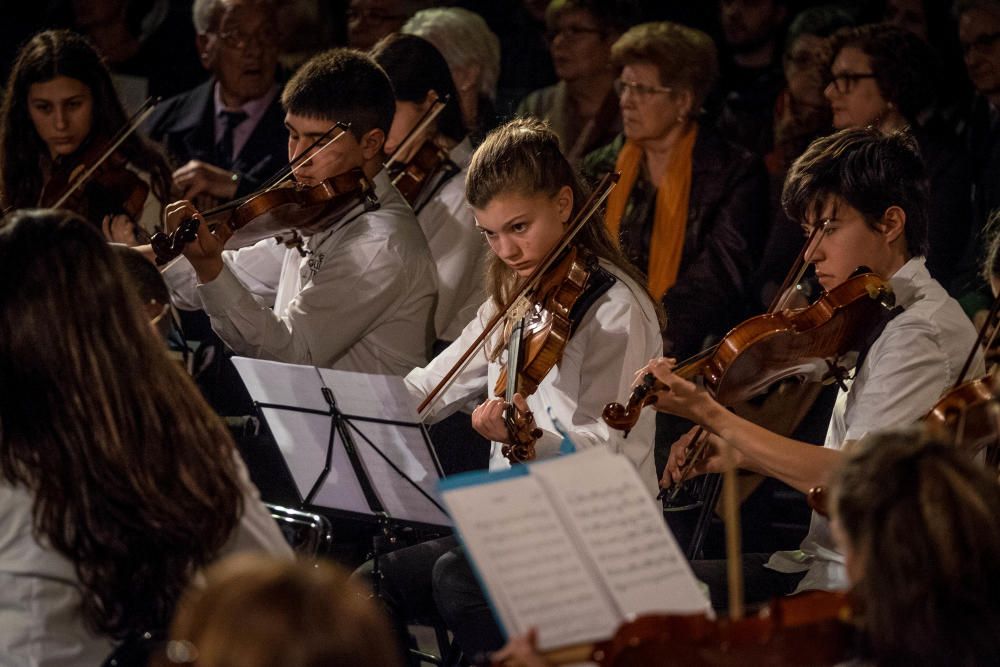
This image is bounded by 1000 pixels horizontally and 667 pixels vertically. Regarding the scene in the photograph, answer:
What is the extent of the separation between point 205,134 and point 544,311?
2.89 meters

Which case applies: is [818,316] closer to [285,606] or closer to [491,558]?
[491,558]

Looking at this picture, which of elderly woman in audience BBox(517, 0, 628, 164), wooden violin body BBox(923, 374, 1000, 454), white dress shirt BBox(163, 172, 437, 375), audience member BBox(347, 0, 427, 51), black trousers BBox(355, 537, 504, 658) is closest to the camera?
wooden violin body BBox(923, 374, 1000, 454)

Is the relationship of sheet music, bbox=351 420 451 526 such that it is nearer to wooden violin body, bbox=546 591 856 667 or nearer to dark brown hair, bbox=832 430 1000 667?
wooden violin body, bbox=546 591 856 667

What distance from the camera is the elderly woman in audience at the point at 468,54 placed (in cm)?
496

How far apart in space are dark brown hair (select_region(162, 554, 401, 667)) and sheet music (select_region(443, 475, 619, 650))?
0.34 meters

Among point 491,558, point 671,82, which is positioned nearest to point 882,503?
point 491,558

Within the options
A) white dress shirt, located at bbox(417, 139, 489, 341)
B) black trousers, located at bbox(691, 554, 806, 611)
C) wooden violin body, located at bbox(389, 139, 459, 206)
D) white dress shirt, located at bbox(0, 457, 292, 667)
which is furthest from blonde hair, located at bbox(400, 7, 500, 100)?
white dress shirt, located at bbox(0, 457, 292, 667)

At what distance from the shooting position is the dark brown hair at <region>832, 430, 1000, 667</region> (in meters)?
1.63

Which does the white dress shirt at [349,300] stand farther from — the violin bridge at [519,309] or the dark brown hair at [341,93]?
the violin bridge at [519,309]

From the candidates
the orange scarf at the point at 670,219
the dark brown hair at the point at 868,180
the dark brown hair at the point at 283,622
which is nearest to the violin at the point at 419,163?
the orange scarf at the point at 670,219

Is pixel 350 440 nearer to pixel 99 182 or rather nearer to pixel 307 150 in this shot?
pixel 307 150

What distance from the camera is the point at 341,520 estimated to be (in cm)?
365

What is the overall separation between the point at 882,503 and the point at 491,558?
0.50m

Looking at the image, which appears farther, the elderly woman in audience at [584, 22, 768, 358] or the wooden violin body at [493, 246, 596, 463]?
the elderly woman in audience at [584, 22, 768, 358]
